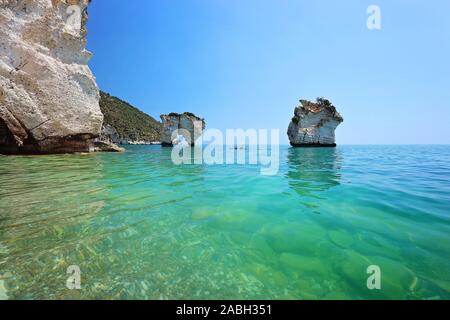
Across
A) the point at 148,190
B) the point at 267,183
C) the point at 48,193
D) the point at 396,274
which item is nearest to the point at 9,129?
the point at 48,193

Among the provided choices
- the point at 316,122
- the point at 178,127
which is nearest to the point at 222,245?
the point at 316,122

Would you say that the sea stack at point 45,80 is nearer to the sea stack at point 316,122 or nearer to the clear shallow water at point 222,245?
the clear shallow water at point 222,245

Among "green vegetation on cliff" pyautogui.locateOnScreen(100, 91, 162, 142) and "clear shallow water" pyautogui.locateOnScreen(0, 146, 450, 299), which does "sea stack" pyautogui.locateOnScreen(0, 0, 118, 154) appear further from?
"green vegetation on cliff" pyautogui.locateOnScreen(100, 91, 162, 142)

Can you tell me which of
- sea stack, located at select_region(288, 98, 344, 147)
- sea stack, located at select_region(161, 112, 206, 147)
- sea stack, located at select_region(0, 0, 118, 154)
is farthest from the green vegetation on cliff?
sea stack, located at select_region(0, 0, 118, 154)

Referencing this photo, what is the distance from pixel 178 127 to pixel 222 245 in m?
63.5

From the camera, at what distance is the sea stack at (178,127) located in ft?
209

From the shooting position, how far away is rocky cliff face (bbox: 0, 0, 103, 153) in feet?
46.4

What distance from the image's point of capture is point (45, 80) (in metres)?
15.6

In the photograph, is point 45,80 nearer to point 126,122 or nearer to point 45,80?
point 45,80

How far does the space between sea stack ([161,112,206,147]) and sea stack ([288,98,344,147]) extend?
28.7m

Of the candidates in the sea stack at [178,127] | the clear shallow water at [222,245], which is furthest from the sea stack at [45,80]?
the sea stack at [178,127]
